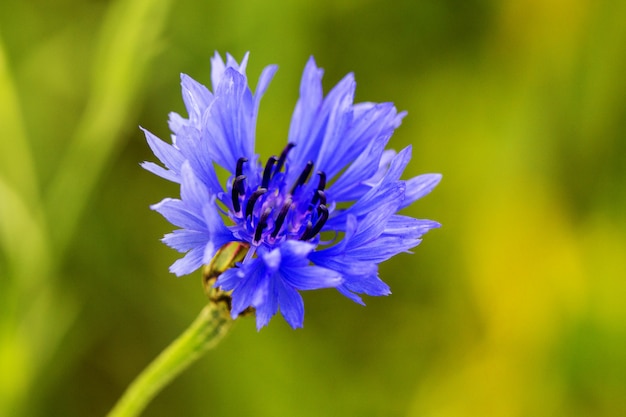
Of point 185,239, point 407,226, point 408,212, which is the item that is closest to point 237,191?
point 185,239

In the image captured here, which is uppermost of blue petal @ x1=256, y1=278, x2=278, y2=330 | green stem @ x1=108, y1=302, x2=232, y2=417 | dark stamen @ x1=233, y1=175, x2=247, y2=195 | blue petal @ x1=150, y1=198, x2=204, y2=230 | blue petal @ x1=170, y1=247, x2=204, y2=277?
dark stamen @ x1=233, y1=175, x2=247, y2=195

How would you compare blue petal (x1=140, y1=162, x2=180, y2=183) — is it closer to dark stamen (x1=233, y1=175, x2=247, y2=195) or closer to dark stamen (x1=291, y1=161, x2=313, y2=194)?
dark stamen (x1=233, y1=175, x2=247, y2=195)

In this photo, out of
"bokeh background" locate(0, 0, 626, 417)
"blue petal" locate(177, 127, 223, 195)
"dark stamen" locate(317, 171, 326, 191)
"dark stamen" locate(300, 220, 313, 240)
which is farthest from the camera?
"bokeh background" locate(0, 0, 626, 417)

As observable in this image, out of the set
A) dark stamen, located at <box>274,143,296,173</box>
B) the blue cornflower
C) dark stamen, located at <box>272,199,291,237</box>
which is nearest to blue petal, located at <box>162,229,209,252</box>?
the blue cornflower

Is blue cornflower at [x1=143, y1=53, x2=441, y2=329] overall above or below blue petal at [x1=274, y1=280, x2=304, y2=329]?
above

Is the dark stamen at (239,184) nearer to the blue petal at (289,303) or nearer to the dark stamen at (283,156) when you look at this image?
the dark stamen at (283,156)

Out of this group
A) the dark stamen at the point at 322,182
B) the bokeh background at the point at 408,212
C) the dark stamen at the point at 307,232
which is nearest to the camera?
the dark stamen at the point at 307,232

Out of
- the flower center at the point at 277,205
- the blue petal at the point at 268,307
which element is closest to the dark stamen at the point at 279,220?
the flower center at the point at 277,205

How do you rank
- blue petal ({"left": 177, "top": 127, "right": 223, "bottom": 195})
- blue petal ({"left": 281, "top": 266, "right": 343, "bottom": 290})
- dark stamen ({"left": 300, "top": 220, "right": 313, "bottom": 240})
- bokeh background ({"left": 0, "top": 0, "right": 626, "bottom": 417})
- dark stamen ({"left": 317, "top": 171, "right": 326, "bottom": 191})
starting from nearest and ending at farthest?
A: 1. blue petal ({"left": 281, "top": 266, "right": 343, "bottom": 290})
2. blue petal ({"left": 177, "top": 127, "right": 223, "bottom": 195})
3. dark stamen ({"left": 300, "top": 220, "right": 313, "bottom": 240})
4. dark stamen ({"left": 317, "top": 171, "right": 326, "bottom": 191})
5. bokeh background ({"left": 0, "top": 0, "right": 626, "bottom": 417})

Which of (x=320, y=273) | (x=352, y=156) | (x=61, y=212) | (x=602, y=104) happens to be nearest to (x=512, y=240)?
(x=602, y=104)

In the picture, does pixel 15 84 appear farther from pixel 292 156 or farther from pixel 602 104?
pixel 602 104
